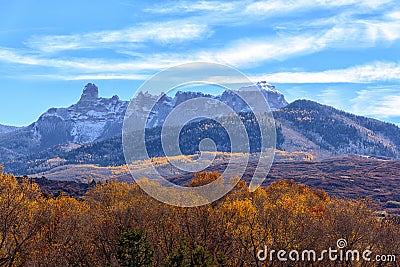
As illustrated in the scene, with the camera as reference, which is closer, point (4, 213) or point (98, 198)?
point (4, 213)

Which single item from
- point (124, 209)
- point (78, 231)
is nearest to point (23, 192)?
point (78, 231)

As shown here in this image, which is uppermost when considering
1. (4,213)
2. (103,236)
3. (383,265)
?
(4,213)

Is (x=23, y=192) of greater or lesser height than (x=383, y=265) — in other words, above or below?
above

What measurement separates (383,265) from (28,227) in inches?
2089

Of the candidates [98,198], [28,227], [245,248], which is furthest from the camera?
[98,198]

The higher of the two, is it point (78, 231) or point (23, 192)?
point (23, 192)

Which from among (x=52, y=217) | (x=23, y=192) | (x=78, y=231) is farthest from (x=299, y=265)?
(x=23, y=192)

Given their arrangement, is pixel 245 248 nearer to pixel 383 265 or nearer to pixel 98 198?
pixel 383 265

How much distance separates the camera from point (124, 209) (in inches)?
2776

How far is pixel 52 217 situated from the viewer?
241ft

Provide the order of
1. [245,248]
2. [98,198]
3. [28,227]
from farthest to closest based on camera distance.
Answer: [98,198] → [28,227] → [245,248]

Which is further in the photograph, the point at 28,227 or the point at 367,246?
the point at 28,227

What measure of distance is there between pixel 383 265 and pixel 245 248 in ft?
67.5

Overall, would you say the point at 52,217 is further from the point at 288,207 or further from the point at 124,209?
the point at 288,207
